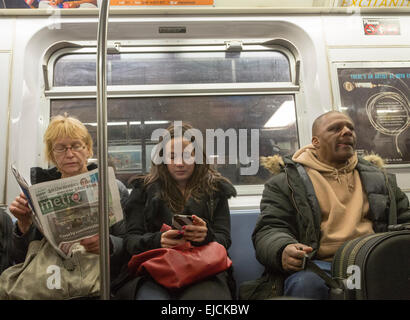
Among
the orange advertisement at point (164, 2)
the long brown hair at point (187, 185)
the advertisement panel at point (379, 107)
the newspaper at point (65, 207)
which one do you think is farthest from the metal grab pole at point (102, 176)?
the advertisement panel at point (379, 107)

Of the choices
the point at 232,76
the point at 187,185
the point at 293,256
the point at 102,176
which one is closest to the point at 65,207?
the point at 102,176

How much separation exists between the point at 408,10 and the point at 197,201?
241 cm

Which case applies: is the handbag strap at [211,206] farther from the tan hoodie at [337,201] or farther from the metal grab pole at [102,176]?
the metal grab pole at [102,176]

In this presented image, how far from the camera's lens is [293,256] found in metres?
1.62

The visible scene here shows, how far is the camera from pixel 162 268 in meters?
1.55

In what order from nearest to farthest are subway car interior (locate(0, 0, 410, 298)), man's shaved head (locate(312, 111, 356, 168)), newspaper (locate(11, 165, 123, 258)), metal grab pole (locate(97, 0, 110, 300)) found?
metal grab pole (locate(97, 0, 110, 300))
newspaper (locate(11, 165, 123, 258))
man's shaved head (locate(312, 111, 356, 168))
subway car interior (locate(0, 0, 410, 298))

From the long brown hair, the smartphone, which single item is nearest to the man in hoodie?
the long brown hair

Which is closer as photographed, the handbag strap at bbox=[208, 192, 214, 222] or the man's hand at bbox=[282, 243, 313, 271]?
the man's hand at bbox=[282, 243, 313, 271]

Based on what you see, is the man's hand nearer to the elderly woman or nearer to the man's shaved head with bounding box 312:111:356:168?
the man's shaved head with bounding box 312:111:356:168

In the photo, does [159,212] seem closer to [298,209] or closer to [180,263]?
[180,263]

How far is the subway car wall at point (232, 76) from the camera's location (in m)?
2.62

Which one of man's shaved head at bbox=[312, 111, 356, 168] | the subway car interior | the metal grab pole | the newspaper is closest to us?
the metal grab pole

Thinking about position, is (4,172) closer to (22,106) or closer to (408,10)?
(22,106)

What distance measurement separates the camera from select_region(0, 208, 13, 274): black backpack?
1.84m
